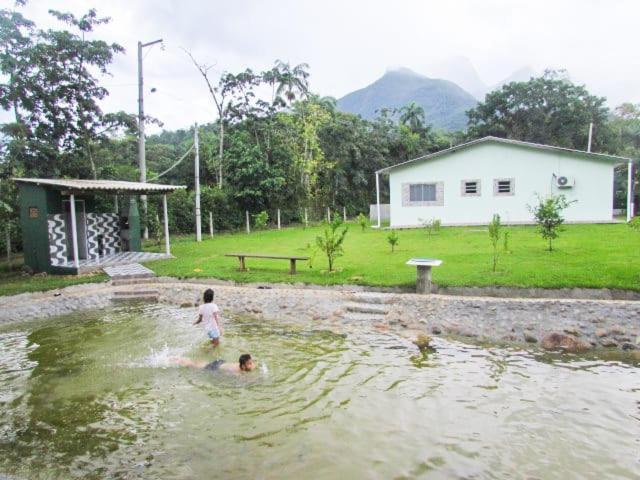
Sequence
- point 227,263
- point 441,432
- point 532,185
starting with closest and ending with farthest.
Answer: point 441,432 < point 227,263 < point 532,185

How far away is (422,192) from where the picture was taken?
22609 mm

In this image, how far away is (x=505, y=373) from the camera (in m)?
6.75

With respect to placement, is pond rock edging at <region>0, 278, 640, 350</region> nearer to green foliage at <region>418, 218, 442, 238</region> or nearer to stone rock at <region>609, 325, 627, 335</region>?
stone rock at <region>609, 325, 627, 335</region>

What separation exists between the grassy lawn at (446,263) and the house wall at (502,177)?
2182mm

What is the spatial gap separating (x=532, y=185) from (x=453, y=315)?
48.1ft

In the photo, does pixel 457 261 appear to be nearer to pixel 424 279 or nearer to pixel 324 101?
pixel 424 279

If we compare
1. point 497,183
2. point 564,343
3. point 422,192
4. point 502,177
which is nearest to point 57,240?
point 564,343

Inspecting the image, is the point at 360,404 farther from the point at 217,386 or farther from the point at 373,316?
the point at 373,316

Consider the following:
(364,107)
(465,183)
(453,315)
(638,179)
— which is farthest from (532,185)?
(364,107)

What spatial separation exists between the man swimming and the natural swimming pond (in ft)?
0.53

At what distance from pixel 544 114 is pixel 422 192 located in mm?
22491

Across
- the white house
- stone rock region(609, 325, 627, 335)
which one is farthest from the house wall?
stone rock region(609, 325, 627, 335)

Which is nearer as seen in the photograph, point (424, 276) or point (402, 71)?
point (424, 276)

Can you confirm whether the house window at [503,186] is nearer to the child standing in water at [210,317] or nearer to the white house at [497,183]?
the white house at [497,183]
